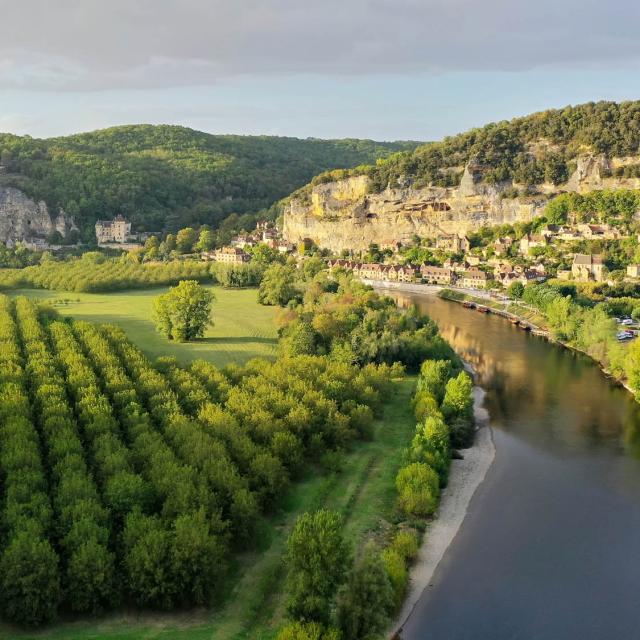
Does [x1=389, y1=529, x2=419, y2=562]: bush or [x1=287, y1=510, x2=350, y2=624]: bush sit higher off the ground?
[x1=287, y1=510, x2=350, y2=624]: bush

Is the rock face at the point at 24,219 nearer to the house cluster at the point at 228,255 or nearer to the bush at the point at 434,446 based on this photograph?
the house cluster at the point at 228,255

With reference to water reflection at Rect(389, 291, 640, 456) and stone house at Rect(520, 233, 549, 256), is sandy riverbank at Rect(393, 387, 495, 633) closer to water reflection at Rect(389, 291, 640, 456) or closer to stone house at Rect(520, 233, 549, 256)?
water reflection at Rect(389, 291, 640, 456)

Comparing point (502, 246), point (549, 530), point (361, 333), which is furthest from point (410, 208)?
point (549, 530)

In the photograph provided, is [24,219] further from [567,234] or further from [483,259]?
[567,234]

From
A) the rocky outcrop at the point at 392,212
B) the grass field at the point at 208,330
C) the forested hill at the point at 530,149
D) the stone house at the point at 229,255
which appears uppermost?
the forested hill at the point at 530,149

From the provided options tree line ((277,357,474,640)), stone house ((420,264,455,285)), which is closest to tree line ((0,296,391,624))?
tree line ((277,357,474,640))

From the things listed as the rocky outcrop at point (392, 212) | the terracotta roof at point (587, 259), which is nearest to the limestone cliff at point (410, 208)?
the rocky outcrop at point (392, 212)
